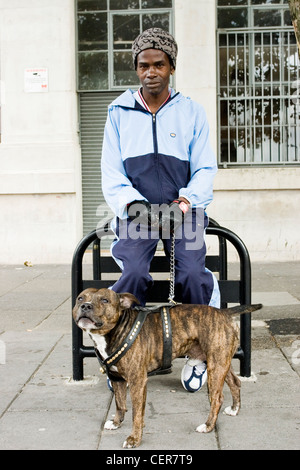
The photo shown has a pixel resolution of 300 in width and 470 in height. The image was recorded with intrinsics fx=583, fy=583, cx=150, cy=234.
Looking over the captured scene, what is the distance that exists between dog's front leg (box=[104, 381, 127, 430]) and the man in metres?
0.57

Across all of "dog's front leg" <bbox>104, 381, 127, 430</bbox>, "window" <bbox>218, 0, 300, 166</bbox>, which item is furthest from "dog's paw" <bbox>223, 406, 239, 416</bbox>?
"window" <bbox>218, 0, 300, 166</bbox>

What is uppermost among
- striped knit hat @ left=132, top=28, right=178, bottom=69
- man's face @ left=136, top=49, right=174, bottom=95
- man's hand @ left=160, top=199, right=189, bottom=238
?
striped knit hat @ left=132, top=28, right=178, bottom=69

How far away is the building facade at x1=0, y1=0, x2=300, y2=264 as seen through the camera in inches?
373

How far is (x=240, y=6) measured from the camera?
31.7 feet

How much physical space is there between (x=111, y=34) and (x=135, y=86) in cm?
94

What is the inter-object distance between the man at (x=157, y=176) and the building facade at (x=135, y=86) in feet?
18.6

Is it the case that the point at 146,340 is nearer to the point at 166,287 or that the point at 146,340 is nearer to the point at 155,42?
the point at 166,287

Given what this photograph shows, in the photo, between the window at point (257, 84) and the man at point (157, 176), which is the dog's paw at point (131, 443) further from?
the window at point (257, 84)

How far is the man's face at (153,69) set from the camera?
3.68 m

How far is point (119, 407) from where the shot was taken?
10.4 feet

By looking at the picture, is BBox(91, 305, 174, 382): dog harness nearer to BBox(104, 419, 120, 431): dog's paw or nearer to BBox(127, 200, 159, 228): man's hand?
BBox(104, 419, 120, 431): dog's paw

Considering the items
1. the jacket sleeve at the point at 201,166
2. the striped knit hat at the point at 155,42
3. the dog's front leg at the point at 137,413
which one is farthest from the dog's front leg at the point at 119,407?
the striped knit hat at the point at 155,42
